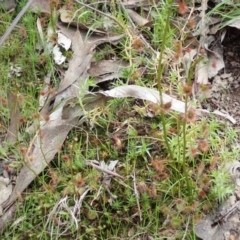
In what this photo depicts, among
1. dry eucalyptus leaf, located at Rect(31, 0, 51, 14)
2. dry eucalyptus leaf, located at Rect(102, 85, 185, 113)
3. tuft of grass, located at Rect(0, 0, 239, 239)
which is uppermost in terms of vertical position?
dry eucalyptus leaf, located at Rect(31, 0, 51, 14)

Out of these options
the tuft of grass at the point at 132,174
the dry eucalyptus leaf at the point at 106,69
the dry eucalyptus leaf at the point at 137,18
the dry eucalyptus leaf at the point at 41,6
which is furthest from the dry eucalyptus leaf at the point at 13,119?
the dry eucalyptus leaf at the point at 137,18

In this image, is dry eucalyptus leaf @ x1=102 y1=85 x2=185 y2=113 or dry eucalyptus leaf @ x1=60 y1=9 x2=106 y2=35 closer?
dry eucalyptus leaf @ x1=102 y1=85 x2=185 y2=113

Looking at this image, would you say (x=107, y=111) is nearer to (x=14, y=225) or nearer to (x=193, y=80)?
(x=193, y=80)

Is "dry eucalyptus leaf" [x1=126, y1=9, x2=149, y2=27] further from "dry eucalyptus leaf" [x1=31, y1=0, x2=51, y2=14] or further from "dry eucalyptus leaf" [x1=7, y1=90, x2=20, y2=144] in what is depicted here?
"dry eucalyptus leaf" [x1=7, y1=90, x2=20, y2=144]

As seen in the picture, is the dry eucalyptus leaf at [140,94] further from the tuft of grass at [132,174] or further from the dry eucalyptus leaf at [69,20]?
the dry eucalyptus leaf at [69,20]

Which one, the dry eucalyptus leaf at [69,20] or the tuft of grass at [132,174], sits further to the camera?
the dry eucalyptus leaf at [69,20]

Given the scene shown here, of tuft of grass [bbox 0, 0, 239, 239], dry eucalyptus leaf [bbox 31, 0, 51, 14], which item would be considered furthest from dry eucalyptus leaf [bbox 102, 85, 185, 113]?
dry eucalyptus leaf [bbox 31, 0, 51, 14]

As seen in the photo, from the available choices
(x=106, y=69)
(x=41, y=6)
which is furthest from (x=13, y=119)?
(x=41, y=6)

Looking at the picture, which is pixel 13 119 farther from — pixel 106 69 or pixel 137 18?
pixel 137 18

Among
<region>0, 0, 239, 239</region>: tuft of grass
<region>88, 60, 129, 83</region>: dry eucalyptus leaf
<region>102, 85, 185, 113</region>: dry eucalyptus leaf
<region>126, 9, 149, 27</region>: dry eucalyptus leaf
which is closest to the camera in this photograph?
<region>0, 0, 239, 239</region>: tuft of grass

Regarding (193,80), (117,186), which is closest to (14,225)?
(117,186)

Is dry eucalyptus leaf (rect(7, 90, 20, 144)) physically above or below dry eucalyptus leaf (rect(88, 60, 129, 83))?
above

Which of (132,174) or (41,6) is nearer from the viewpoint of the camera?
(132,174)

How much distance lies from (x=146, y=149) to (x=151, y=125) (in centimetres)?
11
